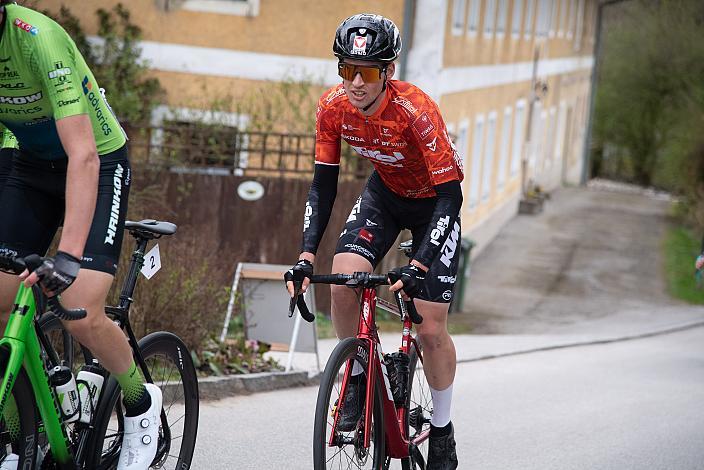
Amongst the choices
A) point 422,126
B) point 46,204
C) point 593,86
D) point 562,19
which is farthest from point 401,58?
point 593,86

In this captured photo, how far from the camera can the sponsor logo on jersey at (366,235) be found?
210 inches

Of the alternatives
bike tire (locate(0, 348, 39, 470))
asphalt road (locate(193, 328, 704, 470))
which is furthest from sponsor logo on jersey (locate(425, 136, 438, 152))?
asphalt road (locate(193, 328, 704, 470))

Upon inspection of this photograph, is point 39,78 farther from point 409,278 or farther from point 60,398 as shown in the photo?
point 409,278

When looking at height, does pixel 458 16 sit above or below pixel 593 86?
above

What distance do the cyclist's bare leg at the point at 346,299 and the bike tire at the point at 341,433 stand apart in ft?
0.70

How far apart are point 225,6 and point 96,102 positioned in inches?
591

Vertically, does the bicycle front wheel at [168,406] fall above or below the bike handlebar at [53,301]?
below

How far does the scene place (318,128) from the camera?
532cm

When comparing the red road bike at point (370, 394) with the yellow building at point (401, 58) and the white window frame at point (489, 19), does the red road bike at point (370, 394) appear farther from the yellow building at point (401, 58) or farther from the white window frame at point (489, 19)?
the white window frame at point (489, 19)

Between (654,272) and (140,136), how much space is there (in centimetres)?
1375

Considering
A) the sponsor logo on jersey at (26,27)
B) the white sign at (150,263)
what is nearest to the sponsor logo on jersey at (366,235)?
the white sign at (150,263)

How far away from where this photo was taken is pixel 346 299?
5.17 meters

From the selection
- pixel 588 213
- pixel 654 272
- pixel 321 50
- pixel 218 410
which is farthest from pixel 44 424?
pixel 588 213

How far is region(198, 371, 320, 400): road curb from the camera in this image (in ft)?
Answer: 26.0
